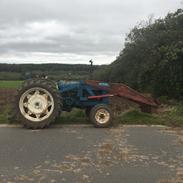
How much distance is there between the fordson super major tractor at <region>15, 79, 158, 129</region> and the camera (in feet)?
42.7

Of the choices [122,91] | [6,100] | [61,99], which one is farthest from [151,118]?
[6,100]

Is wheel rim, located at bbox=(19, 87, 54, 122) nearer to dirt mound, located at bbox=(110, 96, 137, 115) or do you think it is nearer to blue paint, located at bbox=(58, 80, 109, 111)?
blue paint, located at bbox=(58, 80, 109, 111)

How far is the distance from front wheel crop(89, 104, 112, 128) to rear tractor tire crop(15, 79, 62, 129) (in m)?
0.92

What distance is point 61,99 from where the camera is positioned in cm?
1327

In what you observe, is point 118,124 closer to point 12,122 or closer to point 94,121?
point 94,121

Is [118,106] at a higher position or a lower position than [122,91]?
lower

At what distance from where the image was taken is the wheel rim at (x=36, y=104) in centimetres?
1303

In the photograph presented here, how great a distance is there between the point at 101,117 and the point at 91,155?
3934 millimetres

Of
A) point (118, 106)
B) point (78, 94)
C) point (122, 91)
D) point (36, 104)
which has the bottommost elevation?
point (118, 106)

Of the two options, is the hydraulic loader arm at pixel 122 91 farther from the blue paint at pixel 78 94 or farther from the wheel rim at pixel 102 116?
the wheel rim at pixel 102 116

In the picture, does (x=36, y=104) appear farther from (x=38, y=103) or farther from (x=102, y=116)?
(x=102, y=116)

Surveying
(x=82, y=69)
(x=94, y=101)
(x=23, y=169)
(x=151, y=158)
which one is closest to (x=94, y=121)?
(x=94, y=101)

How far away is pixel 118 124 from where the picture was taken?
44.9 feet

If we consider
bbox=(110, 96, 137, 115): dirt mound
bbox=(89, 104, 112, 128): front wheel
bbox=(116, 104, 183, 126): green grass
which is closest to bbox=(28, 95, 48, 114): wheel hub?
bbox=(89, 104, 112, 128): front wheel
